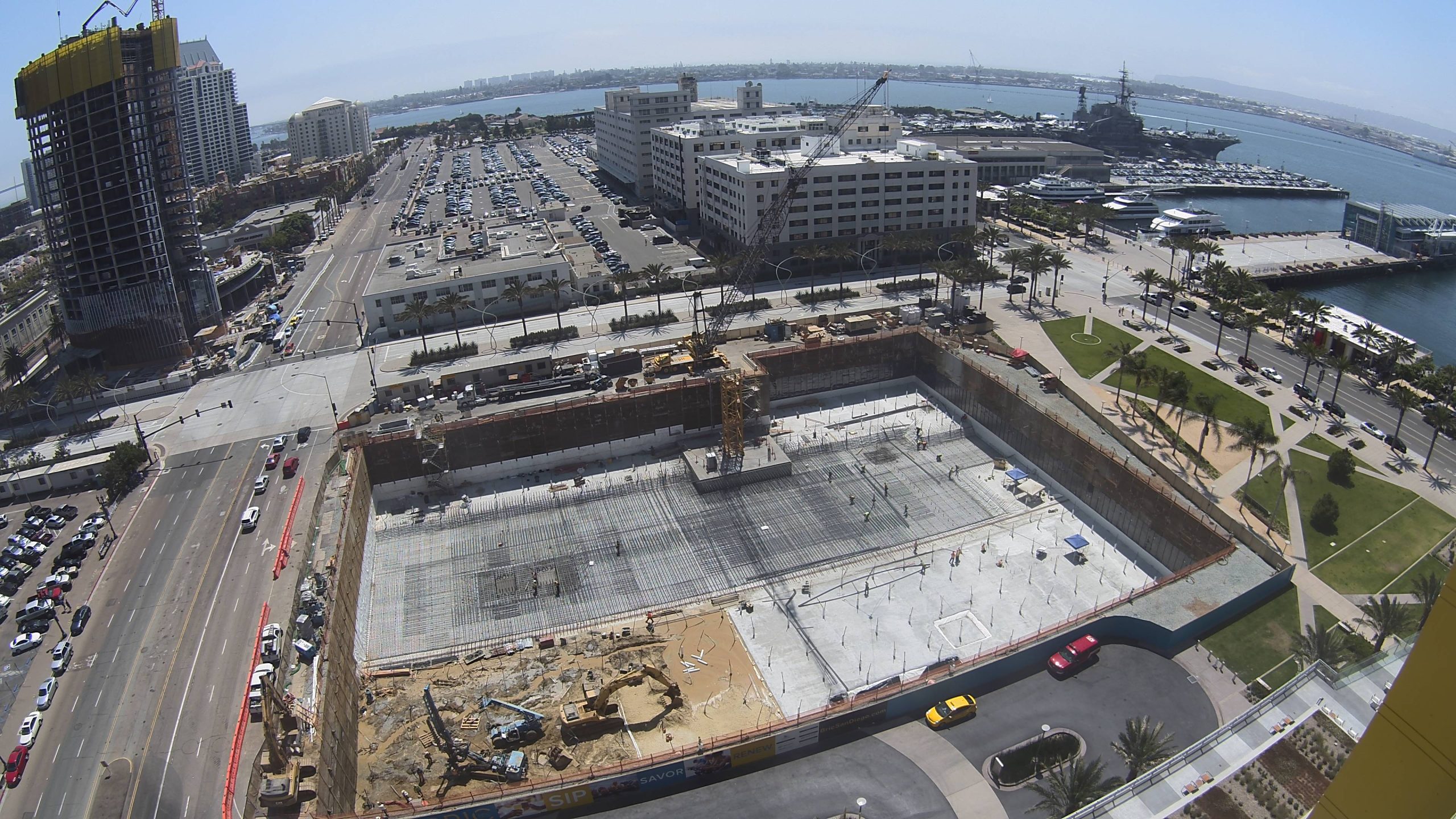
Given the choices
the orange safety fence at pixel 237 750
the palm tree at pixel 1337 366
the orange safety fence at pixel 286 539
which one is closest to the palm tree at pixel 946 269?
the palm tree at pixel 1337 366

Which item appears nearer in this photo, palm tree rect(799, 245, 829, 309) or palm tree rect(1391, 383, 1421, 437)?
palm tree rect(1391, 383, 1421, 437)

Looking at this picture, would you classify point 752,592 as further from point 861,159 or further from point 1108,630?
point 861,159

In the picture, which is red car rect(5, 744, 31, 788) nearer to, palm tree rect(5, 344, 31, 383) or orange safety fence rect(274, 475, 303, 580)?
orange safety fence rect(274, 475, 303, 580)

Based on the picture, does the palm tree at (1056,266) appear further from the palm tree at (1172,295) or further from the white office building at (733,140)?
the white office building at (733,140)

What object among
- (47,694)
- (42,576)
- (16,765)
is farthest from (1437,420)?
(42,576)

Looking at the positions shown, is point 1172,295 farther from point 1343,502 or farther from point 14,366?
point 14,366

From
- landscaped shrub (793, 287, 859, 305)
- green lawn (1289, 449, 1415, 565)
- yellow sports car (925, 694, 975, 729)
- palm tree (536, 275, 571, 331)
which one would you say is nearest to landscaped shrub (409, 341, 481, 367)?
palm tree (536, 275, 571, 331)
